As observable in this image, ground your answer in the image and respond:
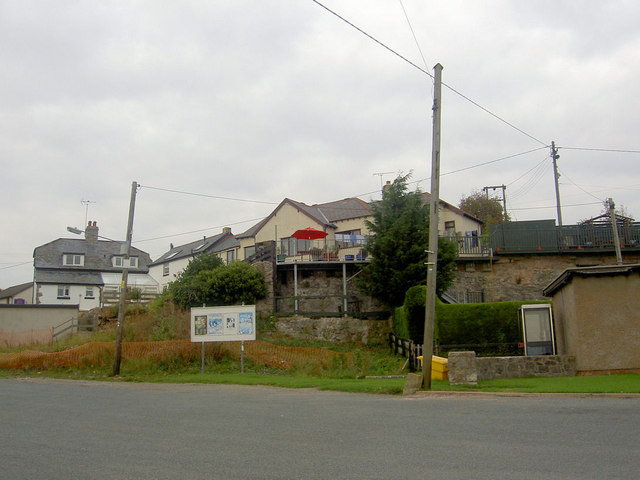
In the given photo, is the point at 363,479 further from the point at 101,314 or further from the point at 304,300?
the point at 101,314

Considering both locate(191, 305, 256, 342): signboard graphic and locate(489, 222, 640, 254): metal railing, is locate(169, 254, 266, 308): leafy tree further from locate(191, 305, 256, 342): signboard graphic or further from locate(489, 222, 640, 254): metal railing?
locate(489, 222, 640, 254): metal railing

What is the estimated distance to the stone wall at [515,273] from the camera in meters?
35.4

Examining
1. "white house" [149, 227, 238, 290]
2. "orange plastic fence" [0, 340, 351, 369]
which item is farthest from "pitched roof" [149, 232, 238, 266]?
"orange plastic fence" [0, 340, 351, 369]

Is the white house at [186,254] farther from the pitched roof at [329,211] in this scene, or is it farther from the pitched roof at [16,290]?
the pitched roof at [16,290]

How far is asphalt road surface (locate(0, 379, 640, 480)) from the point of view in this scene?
7.29 meters

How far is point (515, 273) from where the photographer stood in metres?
35.8

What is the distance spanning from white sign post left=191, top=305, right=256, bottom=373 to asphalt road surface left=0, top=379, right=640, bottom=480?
9015mm

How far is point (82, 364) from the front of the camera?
2597 cm

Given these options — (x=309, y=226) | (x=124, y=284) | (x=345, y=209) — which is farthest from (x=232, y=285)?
(x=345, y=209)

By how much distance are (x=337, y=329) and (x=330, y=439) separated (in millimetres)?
23068

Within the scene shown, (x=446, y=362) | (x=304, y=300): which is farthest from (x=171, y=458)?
(x=304, y=300)

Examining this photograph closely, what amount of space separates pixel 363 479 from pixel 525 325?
14794mm

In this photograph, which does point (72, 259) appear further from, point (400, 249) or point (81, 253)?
point (400, 249)

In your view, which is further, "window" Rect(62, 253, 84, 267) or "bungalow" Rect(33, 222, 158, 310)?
"window" Rect(62, 253, 84, 267)
